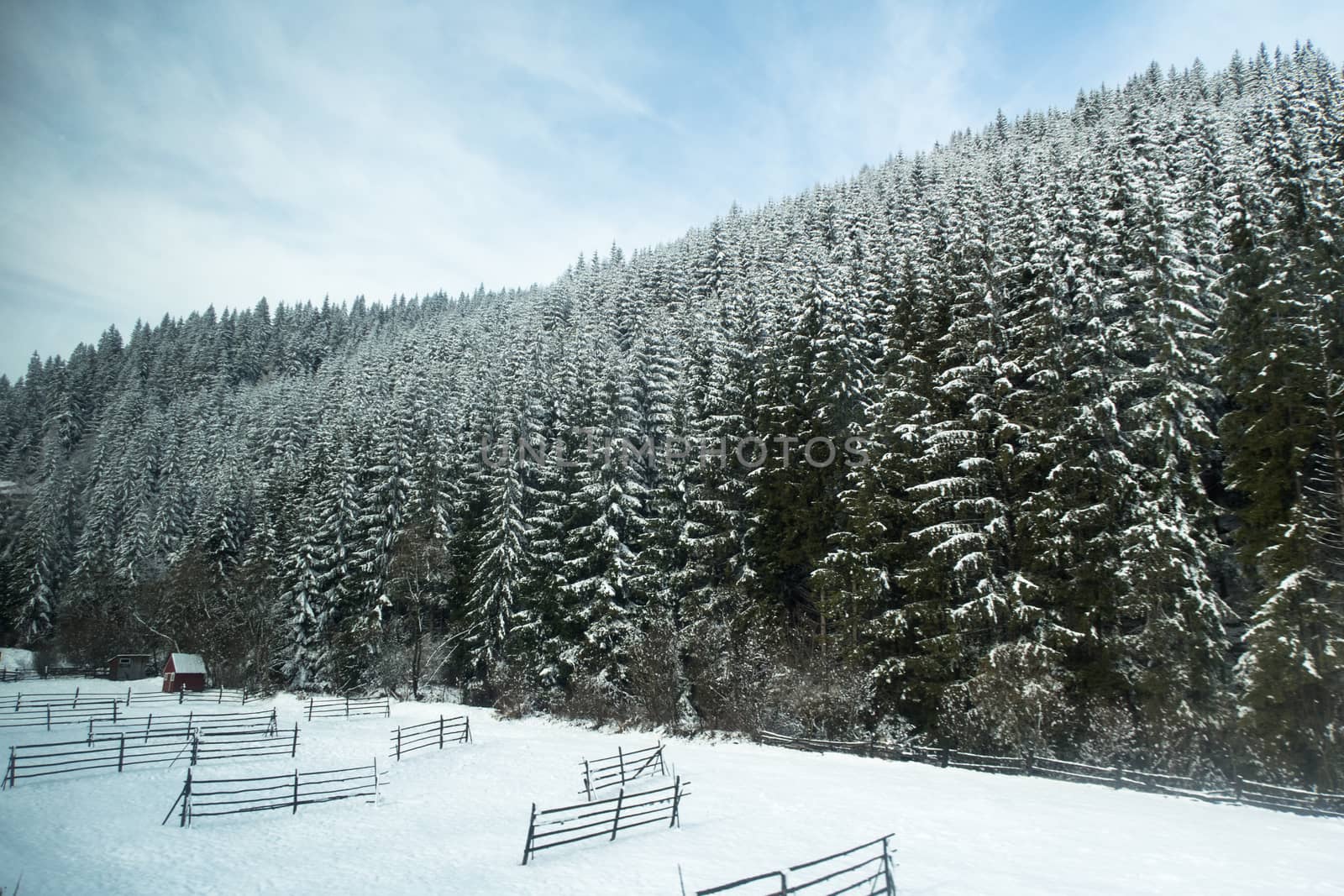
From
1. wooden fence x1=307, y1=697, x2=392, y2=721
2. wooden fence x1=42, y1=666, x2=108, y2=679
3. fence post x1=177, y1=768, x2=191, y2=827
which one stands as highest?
fence post x1=177, y1=768, x2=191, y2=827

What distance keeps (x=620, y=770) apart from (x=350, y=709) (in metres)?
27.1

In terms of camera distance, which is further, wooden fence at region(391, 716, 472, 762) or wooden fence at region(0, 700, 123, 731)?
wooden fence at region(0, 700, 123, 731)

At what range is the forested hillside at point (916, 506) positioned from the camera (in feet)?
78.5

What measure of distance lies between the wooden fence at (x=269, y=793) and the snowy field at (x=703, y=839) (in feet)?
1.64

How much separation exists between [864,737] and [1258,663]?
44.1 ft

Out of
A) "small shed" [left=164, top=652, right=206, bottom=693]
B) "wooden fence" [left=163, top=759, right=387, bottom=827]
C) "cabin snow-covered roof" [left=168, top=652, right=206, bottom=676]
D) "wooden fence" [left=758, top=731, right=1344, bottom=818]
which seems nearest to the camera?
"wooden fence" [left=758, top=731, right=1344, bottom=818]

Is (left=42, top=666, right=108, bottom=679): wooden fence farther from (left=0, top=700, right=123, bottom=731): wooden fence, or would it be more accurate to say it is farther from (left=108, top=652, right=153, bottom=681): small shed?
(left=0, top=700, right=123, bottom=731): wooden fence

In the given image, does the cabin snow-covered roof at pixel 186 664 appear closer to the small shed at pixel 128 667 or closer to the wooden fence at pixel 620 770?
the small shed at pixel 128 667

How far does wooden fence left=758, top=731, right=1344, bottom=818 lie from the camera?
19094 mm

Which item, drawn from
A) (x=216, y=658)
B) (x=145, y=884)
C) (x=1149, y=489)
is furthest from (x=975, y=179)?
(x=216, y=658)

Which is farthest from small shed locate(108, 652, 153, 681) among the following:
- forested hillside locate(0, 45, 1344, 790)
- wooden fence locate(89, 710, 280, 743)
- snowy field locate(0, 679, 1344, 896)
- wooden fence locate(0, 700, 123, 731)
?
snowy field locate(0, 679, 1344, 896)

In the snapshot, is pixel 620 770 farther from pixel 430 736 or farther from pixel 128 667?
pixel 128 667

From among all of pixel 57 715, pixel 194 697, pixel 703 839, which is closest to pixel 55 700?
pixel 57 715

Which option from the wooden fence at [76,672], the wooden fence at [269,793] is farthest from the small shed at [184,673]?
the wooden fence at [269,793]
